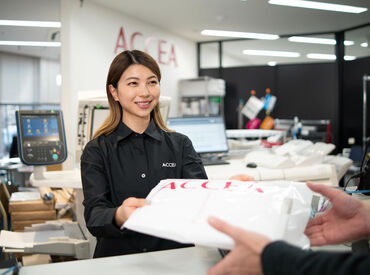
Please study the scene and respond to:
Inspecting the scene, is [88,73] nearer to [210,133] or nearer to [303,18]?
[210,133]

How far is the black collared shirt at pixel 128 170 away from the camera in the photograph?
1319 mm

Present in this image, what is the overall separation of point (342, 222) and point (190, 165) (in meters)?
0.65

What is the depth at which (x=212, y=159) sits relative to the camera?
307cm

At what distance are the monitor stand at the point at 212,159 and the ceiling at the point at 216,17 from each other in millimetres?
3116

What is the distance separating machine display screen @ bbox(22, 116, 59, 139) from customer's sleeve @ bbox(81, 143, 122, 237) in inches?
40.2

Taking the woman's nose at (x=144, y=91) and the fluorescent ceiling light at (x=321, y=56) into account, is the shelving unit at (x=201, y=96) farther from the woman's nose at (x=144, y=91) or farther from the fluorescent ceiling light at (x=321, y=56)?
the woman's nose at (x=144, y=91)

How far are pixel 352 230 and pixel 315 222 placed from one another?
0.09 metres

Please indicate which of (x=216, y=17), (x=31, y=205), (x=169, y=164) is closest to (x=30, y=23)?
(x=216, y=17)

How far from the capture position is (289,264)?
680mm

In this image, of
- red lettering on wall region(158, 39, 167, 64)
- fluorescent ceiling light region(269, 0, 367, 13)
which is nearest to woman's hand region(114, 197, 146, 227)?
fluorescent ceiling light region(269, 0, 367, 13)

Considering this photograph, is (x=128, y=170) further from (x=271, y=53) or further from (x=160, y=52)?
(x=271, y=53)

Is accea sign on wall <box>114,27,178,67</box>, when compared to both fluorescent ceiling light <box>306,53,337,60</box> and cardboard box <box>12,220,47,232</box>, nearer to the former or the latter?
fluorescent ceiling light <box>306,53,337,60</box>

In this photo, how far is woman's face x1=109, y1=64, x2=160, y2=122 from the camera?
1.41m

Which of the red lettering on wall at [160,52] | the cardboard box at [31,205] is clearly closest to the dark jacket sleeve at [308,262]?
the cardboard box at [31,205]
